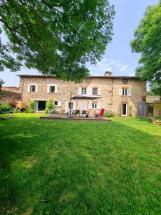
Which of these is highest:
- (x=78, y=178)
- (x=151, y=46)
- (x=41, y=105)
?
(x=151, y=46)

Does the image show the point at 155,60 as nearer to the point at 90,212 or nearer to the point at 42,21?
the point at 42,21

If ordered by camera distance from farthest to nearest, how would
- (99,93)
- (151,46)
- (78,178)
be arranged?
(99,93) → (151,46) → (78,178)

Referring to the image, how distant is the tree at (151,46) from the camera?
17625 mm

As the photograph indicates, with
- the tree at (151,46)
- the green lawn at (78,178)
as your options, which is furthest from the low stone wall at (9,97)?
the green lawn at (78,178)

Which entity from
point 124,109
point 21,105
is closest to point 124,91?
point 124,109

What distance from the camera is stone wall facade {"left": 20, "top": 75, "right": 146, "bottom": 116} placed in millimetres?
25891

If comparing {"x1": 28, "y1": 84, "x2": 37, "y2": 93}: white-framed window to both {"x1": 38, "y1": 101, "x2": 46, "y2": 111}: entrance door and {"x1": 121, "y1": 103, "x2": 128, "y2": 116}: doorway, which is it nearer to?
{"x1": 38, "y1": 101, "x2": 46, "y2": 111}: entrance door

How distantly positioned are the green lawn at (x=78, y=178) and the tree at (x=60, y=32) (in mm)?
3345

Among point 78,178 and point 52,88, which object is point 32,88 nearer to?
point 52,88

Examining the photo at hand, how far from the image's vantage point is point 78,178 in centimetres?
432

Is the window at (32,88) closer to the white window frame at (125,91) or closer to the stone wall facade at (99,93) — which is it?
the stone wall facade at (99,93)

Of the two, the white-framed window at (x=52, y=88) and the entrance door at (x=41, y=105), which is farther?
the entrance door at (x=41, y=105)

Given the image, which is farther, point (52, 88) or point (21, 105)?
point (52, 88)

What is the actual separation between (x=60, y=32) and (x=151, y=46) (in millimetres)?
15161
